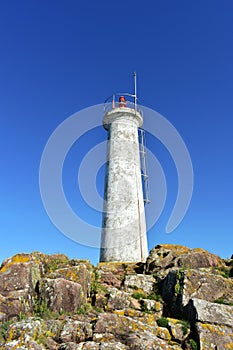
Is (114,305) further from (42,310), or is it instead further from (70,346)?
(70,346)

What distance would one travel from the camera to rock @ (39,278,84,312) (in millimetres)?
12156

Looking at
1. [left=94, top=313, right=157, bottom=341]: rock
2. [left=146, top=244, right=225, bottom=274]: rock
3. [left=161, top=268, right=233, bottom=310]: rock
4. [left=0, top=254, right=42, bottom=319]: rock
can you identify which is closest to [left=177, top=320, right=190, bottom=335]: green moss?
[left=94, top=313, right=157, bottom=341]: rock

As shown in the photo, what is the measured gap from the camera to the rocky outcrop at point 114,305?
9586mm

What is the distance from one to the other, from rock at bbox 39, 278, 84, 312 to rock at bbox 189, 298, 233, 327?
4.52 metres

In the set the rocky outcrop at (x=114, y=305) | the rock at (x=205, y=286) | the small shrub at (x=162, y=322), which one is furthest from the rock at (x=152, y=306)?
the small shrub at (x=162, y=322)

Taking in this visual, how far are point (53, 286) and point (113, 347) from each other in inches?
177

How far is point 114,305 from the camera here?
42.3 feet

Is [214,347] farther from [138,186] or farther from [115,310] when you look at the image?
[138,186]

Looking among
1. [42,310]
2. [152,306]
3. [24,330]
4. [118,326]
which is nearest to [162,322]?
[152,306]

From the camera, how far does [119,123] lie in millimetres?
27406

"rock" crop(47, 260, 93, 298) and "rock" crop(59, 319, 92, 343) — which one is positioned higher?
"rock" crop(47, 260, 93, 298)

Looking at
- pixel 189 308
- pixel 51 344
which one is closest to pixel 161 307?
pixel 189 308

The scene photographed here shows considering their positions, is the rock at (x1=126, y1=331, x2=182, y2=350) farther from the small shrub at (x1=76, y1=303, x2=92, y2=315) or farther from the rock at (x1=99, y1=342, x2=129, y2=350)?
the small shrub at (x1=76, y1=303, x2=92, y2=315)

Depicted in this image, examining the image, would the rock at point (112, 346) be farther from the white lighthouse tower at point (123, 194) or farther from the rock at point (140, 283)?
the white lighthouse tower at point (123, 194)
